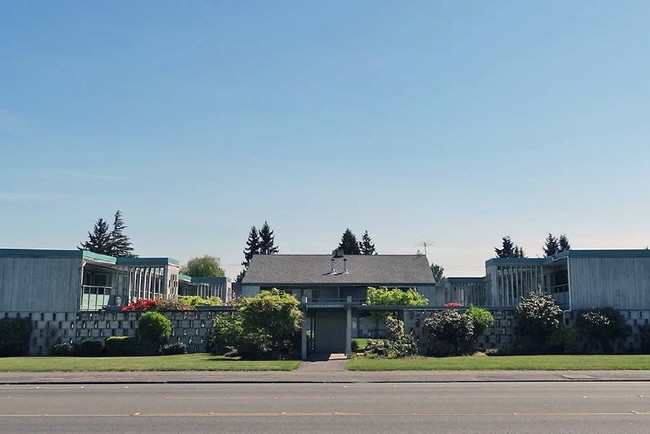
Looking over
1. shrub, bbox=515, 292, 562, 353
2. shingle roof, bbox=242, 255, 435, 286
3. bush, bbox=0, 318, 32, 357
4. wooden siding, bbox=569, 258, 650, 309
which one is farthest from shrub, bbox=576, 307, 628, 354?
bush, bbox=0, 318, 32, 357

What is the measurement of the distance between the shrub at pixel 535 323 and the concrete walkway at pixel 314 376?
11.5 m

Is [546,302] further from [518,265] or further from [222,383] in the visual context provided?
[222,383]

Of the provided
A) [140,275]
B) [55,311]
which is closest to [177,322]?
[55,311]

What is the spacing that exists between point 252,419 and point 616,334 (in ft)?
91.0

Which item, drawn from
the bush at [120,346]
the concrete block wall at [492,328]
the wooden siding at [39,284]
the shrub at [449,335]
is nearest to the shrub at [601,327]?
the concrete block wall at [492,328]

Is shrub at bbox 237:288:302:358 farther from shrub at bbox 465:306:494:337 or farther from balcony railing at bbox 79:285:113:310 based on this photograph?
balcony railing at bbox 79:285:113:310

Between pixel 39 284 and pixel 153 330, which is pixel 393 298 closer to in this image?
pixel 153 330

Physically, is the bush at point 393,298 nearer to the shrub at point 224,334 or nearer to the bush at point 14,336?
the shrub at point 224,334

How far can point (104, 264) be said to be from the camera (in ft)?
138

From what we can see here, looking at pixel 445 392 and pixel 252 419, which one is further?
pixel 445 392

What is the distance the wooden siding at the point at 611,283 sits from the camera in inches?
1452

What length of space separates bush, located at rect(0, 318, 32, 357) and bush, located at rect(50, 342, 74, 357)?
150 cm

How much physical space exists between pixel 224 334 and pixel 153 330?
3.99 meters

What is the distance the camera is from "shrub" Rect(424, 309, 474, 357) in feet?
111
